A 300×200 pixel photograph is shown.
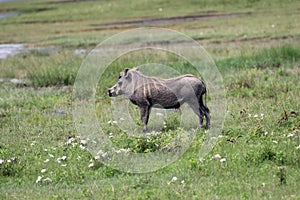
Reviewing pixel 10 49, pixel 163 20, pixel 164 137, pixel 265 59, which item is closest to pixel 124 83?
pixel 164 137

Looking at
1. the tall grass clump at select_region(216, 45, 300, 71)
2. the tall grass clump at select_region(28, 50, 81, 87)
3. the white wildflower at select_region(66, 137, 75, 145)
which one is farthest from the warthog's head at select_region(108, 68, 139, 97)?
the tall grass clump at select_region(216, 45, 300, 71)

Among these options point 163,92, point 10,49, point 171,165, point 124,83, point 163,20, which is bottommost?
point 163,20

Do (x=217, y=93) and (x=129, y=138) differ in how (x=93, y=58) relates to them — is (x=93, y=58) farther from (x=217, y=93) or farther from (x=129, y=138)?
(x=129, y=138)

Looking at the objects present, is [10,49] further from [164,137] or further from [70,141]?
[164,137]

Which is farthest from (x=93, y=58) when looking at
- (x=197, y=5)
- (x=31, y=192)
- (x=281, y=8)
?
(x=197, y=5)

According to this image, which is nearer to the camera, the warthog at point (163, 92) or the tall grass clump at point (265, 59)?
the warthog at point (163, 92)

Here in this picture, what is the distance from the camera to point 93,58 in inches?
895

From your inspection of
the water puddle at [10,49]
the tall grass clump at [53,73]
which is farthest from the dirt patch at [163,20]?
the tall grass clump at [53,73]

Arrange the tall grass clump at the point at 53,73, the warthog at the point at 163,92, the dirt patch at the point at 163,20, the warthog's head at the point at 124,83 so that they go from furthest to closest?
the dirt patch at the point at 163,20 → the tall grass clump at the point at 53,73 → the warthog's head at the point at 124,83 → the warthog at the point at 163,92

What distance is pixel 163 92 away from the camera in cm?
1073

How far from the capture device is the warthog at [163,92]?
10672mm

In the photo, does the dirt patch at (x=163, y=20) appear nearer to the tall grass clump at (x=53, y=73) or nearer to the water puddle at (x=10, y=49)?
the water puddle at (x=10, y=49)

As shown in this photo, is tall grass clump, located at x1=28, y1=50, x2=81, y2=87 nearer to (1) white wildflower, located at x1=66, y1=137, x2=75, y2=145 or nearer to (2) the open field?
(2) the open field

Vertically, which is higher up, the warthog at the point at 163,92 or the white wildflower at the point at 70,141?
the warthog at the point at 163,92
